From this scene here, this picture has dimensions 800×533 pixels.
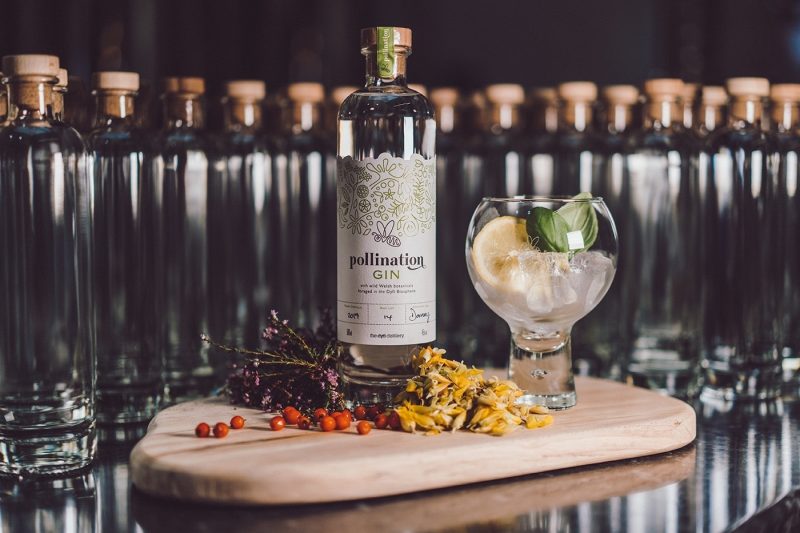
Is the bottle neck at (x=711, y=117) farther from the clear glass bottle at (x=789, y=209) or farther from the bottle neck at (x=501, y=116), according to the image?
the bottle neck at (x=501, y=116)

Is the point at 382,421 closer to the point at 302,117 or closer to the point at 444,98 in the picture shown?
the point at 302,117

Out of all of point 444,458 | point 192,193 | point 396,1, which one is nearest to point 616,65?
point 396,1

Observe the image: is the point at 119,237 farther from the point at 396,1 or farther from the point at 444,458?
the point at 396,1

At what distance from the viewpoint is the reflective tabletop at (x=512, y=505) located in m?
0.98

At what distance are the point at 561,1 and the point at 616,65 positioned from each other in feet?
0.68

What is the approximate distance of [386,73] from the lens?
4.12 feet

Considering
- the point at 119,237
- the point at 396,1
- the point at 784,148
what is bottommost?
the point at 119,237

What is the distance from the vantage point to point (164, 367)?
1.48 metres

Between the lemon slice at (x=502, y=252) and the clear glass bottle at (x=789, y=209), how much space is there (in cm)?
56

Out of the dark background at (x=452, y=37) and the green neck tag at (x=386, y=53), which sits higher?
the dark background at (x=452, y=37)

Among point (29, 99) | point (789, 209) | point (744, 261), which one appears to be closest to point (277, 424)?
point (29, 99)

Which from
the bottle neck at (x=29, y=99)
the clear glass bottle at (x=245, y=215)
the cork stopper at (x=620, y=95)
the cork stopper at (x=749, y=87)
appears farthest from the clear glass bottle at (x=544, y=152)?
the bottle neck at (x=29, y=99)

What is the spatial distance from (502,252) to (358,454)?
32 centimetres

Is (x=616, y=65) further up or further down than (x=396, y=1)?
further down
